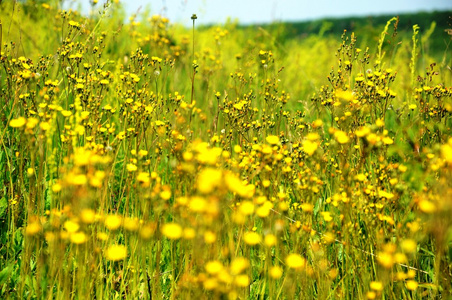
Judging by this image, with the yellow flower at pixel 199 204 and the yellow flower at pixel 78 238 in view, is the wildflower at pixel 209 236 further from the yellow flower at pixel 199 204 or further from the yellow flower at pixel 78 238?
the yellow flower at pixel 78 238

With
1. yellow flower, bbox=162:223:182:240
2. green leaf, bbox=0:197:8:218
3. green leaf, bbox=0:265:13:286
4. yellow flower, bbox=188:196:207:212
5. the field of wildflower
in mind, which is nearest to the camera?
yellow flower, bbox=188:196:207:212

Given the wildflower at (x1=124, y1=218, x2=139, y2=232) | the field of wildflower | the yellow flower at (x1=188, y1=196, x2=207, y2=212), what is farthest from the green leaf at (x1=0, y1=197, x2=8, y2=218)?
the yellow flower at (x1=188, y1=196, x2=207, y2=212)

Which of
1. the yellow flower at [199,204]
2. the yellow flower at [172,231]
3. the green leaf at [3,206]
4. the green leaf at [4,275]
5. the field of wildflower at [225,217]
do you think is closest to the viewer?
the yellow flower at [199,204]

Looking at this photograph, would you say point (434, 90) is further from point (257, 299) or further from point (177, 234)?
point (177, 234)

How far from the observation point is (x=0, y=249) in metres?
1.91

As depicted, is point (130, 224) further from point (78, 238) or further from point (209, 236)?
point (209, 236)

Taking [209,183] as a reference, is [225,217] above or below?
below

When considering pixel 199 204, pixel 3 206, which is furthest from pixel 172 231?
pixel 3 206

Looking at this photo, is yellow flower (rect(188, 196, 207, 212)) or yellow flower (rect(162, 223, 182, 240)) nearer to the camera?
yellow flower (rect(188, 196, 207, 212))

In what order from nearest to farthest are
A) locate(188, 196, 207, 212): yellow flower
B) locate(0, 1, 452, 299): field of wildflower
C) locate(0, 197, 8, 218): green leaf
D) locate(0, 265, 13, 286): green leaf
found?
locate(188, 196, 207, 212): yellow flower → locate(0, 1, 452, 299): field of wildflower → locate(0, 265, 13, 286): green leaf → locate(0, 197, 8, 218): green leaf

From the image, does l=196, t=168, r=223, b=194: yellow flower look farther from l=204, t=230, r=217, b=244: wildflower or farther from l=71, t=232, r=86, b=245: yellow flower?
l=71, t=232, r=86, b=245: yellow flower

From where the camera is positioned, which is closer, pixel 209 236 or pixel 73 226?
pixel 209 236

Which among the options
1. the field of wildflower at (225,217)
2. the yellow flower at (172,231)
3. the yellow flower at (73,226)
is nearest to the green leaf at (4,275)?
the field of wildflower at (225,217)

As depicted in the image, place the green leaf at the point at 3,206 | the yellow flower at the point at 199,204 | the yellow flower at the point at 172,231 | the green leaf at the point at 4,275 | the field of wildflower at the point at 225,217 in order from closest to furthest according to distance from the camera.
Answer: the yellow flower at the point at 199,204 → the yellow flower at the point at 172,231 → the field of wildflower at the point at 225,217 → the green leaf at the point at 4,275 → the green leaf at the point at 3,206
